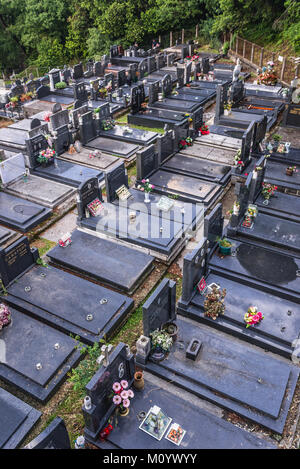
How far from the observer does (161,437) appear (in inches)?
304

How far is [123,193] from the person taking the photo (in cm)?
1499

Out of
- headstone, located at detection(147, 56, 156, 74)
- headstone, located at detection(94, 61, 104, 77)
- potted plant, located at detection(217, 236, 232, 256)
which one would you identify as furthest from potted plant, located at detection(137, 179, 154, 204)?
headstone, located at detection(94, 61, 104, 77)

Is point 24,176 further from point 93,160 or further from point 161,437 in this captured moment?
point 161,437

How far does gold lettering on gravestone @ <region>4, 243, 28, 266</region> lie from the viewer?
11.2 meters

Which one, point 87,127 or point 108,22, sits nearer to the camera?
point 87,127

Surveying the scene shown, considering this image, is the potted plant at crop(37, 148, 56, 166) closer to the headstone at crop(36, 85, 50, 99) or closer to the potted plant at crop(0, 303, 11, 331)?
the potted plant at crop(0, 303, 11, 331)

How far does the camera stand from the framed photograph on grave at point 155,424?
7656mm

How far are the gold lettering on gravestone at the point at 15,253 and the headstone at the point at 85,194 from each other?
286cm

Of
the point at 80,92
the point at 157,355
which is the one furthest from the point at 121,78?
the point at 157,355

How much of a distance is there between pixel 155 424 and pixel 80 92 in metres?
23.1

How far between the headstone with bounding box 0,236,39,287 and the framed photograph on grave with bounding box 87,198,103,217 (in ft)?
9.33

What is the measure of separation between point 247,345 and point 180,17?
4144cm

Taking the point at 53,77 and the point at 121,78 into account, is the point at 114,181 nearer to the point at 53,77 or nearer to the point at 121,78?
the point at 121,78

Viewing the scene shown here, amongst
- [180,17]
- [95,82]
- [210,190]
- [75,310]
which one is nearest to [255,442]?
[75,310]
